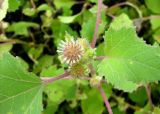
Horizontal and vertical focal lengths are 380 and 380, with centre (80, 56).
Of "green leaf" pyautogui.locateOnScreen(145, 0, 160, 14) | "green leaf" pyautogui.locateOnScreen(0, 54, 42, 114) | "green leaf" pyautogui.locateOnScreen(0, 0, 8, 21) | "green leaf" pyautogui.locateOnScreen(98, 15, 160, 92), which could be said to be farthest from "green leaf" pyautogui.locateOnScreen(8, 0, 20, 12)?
"green leaf" pyautogui.locateOnScreen(145, 0, 160, 14)

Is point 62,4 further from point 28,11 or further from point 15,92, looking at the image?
point 15,92

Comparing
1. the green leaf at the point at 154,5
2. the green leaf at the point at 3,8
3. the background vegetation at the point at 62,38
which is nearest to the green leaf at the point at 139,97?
the background vegetation at the point at 62,38

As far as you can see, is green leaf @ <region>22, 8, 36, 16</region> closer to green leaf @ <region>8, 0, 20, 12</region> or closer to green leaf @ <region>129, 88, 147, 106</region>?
green leaf @ <region>8, 0, 20, 12</region>

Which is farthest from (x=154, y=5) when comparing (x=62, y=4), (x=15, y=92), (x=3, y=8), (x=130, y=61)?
(x=15, y=92)

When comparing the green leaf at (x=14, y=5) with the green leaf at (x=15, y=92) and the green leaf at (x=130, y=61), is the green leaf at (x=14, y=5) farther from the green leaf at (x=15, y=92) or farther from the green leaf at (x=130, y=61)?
the green leaf at (x=130, y=61)

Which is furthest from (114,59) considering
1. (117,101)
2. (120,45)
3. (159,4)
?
(159,4)
